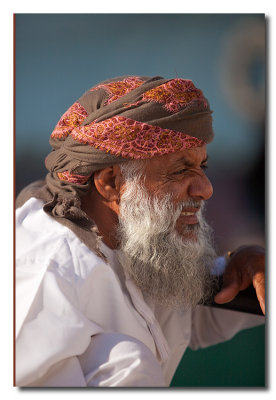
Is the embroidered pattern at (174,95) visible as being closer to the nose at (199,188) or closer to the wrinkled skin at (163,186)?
the wrinkled skin at (163,186)

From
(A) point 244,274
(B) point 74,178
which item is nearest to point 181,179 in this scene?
(B) point 74,178

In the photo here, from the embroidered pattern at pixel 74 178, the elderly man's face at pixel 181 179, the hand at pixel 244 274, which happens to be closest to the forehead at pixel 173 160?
the elderly man's face at pixel 181 179

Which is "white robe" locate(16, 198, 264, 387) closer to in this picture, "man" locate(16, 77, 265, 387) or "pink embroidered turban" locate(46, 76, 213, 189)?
"man" locate(16, 77, 265, 387)

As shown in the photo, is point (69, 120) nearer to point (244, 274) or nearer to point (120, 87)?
point (120, 87)

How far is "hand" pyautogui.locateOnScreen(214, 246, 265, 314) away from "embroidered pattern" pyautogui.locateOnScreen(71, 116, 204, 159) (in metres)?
0.58

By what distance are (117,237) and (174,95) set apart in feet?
1.84

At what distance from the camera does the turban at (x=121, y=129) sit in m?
1.64

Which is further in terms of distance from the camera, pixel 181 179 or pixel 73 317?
pixel 181 179

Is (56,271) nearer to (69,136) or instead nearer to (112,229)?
(112,229)

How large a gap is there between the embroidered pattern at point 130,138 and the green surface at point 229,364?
2.93ft

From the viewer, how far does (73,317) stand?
144 centimetres

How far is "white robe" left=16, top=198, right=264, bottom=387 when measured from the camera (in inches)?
55.4

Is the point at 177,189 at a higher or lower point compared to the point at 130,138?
lower

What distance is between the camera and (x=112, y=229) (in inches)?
70.7
